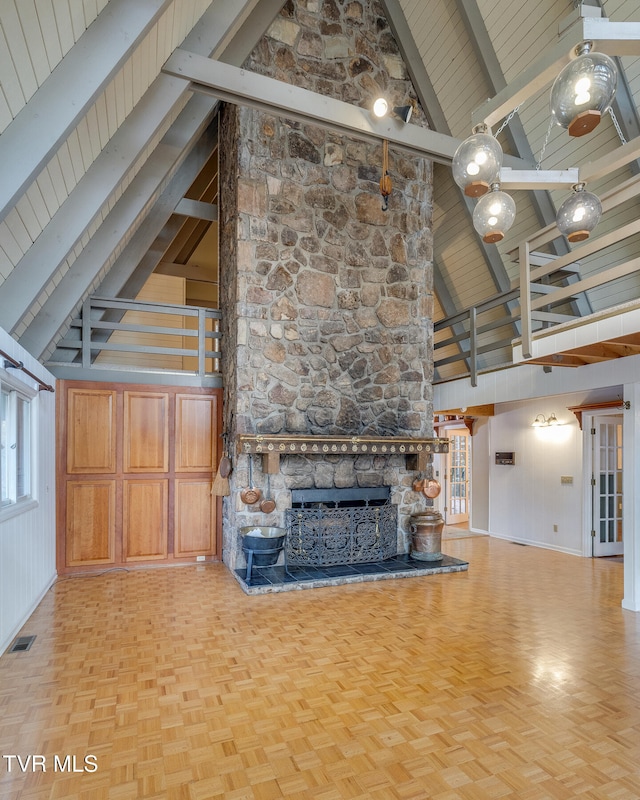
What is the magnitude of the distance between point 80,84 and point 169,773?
11.2 ft

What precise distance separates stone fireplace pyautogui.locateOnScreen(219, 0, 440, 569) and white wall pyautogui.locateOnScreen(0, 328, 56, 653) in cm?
185

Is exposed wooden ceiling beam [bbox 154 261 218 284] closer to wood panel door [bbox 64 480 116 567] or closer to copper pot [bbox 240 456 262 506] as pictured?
wood panel door [bbox 64 480 116 567]

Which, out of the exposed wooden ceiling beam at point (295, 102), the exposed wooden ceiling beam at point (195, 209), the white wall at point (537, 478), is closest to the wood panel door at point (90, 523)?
the exposed wooden ceiling beam at point (195, 209)

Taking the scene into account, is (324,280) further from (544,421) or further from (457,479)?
(457,479)

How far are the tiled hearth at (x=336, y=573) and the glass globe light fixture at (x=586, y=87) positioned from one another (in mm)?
4413

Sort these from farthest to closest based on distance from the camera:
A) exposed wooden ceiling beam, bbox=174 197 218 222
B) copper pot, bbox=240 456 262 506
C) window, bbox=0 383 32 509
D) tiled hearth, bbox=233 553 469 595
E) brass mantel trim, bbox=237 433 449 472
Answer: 1. exposed wooden ceiling beam, bbox=174 197 218 222
2. copper pot, bbox=240 456 262 506
3. brass mantel trim, bbox=237 433 449 472
4. tiled hearth, bbox=233 553 469 595
5. window, bbox=0 383 32 509

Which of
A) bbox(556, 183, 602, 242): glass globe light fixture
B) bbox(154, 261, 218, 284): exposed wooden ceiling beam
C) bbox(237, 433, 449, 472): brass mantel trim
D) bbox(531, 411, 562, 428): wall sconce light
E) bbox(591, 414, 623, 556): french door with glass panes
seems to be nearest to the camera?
bbox(556, 183, 602, 242): glass globe light fixture

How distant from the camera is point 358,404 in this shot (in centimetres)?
614

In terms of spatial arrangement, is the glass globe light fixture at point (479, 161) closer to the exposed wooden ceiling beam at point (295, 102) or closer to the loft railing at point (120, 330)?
the exposed wooden ceiling beam at point (295, 102)

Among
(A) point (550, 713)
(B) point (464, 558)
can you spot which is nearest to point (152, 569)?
(B) point (464, 558)

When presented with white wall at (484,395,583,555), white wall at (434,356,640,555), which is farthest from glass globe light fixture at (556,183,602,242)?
white wall at (484,395,583,555)

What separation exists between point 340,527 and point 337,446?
37.8 inches

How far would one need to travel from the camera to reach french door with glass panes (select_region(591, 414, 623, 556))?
6.86 m

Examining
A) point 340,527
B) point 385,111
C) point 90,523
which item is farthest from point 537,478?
point 90,523
